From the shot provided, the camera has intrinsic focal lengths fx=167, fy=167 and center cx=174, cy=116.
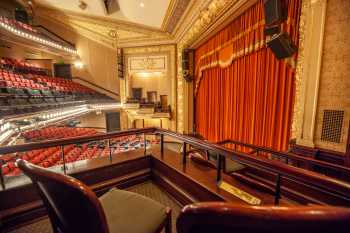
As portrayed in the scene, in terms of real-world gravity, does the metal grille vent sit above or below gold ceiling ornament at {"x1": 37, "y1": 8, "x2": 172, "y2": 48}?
below

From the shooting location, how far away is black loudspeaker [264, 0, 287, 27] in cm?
245

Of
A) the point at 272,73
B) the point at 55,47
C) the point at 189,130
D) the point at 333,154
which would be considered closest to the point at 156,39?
the point at 189,130

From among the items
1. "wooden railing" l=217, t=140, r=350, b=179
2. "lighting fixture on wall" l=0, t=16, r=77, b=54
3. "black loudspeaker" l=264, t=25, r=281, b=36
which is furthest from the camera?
"lighting fixture on wall" l=0, t=16, r=77, b=54

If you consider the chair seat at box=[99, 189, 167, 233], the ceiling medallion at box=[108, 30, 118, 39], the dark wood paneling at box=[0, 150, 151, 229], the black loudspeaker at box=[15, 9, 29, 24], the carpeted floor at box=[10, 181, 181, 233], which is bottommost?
the carpeted floor at box=[10, 181, 181, 233]

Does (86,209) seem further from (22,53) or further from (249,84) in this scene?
(22,53)

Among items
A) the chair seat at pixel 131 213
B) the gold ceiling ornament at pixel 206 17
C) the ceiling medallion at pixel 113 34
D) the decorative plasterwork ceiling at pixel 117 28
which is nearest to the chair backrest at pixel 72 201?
the chair seat at pixel 131 213

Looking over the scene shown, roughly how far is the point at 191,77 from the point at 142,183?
16.9 feet

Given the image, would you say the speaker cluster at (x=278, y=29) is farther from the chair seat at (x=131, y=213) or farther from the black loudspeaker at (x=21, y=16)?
the black loudspeaker at (x=21, y=16)

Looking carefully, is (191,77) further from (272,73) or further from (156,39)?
(272,73)

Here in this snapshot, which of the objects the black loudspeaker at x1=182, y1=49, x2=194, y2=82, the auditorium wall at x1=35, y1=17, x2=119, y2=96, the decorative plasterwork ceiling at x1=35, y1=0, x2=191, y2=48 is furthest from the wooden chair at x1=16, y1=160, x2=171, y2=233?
the auditorium wall at x1=35, y1=17, x2=119, y2=96

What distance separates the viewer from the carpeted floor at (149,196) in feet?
4.74

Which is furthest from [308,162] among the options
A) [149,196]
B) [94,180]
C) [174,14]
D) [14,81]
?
[14,81]

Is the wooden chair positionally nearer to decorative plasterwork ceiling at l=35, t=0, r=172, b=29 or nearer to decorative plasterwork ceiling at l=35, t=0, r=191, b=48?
decorative plasterwork ceiling at l=35, t=0, r=172, b=29

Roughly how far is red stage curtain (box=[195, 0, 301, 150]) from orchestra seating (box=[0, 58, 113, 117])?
5.67 m
